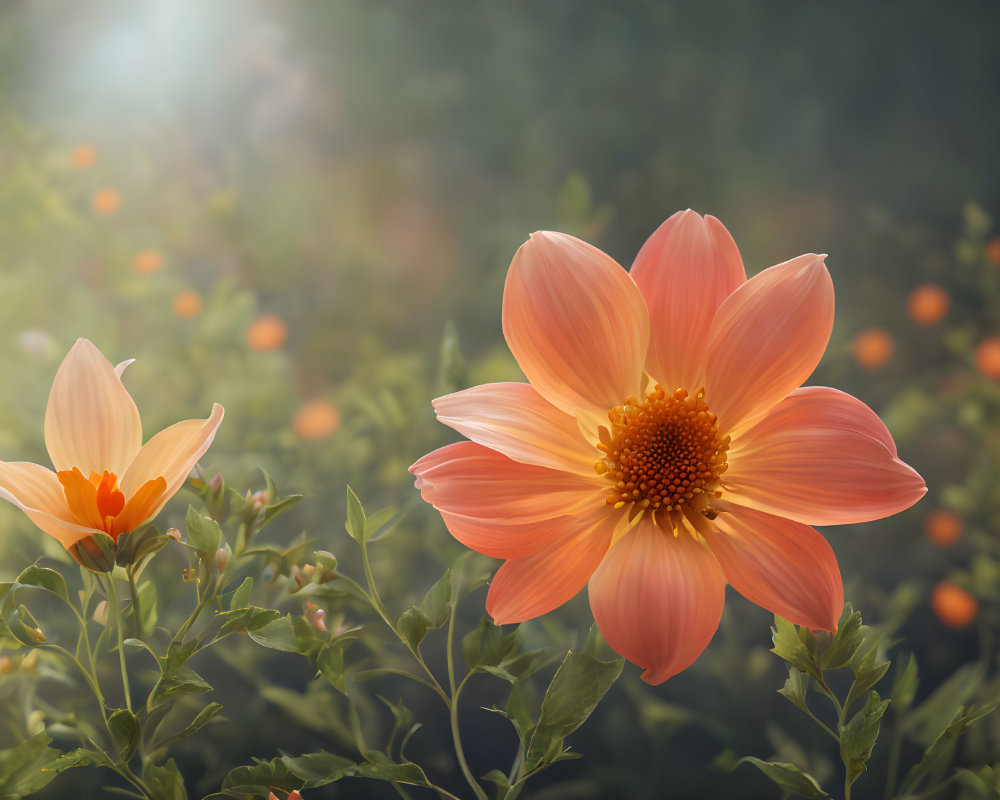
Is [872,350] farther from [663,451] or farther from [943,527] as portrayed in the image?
[663,451]

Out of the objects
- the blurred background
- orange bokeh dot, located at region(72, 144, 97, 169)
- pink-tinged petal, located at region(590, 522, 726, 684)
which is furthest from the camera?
orange bokeh dot, located at region(72, 144, 97, 169)

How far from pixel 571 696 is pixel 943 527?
1.35 feet

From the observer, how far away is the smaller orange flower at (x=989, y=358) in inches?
21.2

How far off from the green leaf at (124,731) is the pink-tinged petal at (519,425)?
3.6 inches

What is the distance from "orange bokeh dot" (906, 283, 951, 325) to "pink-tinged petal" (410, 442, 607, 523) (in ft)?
1.62

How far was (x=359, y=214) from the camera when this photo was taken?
0.58m

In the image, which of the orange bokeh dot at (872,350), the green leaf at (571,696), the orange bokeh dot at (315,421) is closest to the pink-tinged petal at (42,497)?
the green leaf at (571,696)

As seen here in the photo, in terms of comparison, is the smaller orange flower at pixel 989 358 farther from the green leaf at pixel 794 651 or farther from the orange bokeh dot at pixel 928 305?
the green leaf at pixel 794 651

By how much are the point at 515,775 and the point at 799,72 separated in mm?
621

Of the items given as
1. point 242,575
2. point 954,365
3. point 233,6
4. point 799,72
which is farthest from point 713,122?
point 242,575

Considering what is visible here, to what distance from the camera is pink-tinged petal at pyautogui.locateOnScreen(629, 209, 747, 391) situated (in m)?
0.18

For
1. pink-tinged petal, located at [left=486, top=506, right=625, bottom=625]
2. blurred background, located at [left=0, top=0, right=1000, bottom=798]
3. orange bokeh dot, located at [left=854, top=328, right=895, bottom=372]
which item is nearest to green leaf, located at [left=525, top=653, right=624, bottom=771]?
pink-tinged petal, located at [left=486, top=506, right=625, bottom=625]

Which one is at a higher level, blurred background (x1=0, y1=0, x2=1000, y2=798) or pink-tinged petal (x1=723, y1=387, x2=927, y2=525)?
blurred background (x1=0, y1=0, x2=1000, y2=798)

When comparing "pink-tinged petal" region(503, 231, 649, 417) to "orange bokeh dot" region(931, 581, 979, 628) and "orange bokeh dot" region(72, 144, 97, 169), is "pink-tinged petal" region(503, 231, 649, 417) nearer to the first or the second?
"orange bokeh dot" region(931, 581, 979, 628)
